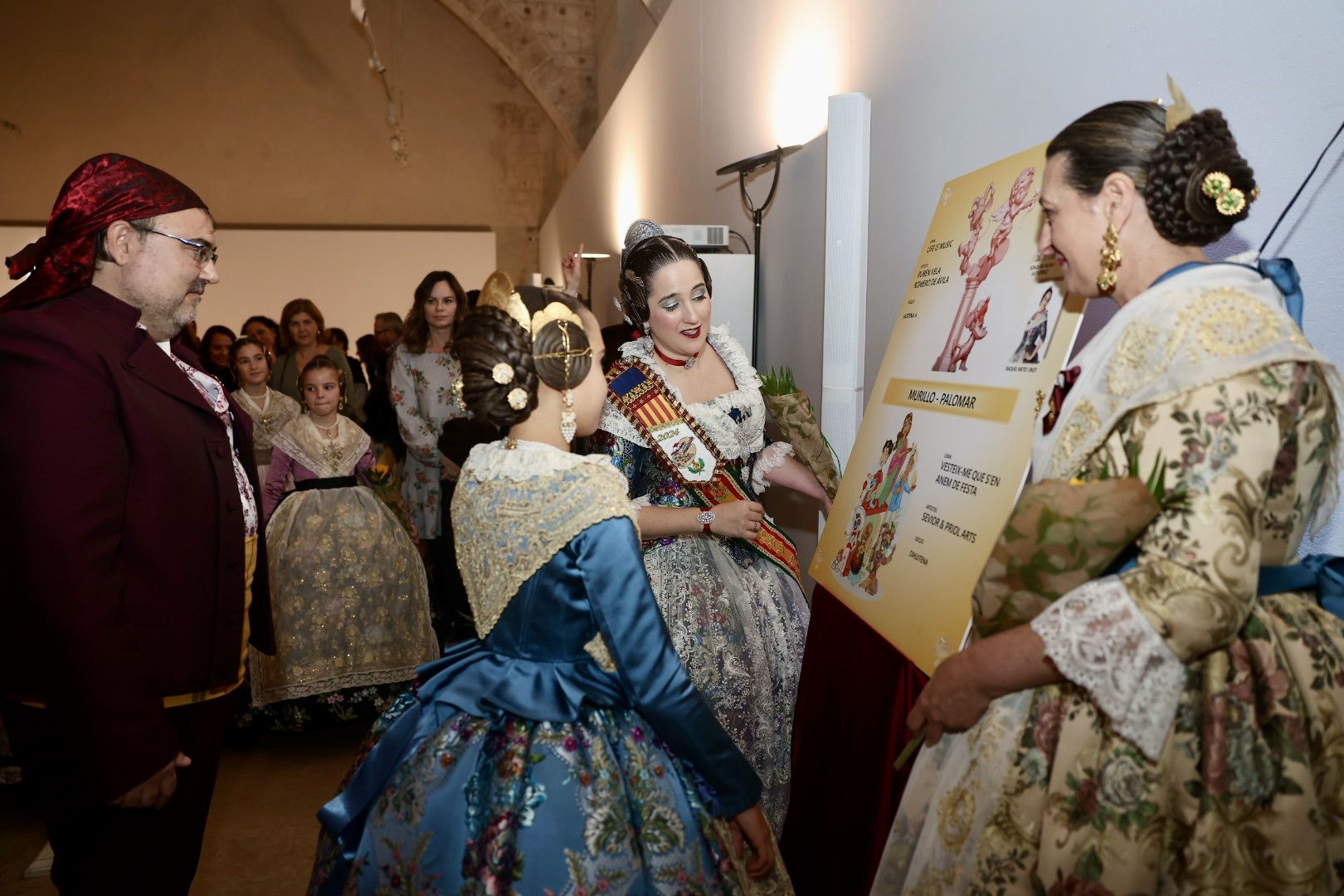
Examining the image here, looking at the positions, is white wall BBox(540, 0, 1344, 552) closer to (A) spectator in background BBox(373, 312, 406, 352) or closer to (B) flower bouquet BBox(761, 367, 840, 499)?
(B) flower bouquet BBox(761, 367, 840, 499)

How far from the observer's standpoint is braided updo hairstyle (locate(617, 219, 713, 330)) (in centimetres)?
237

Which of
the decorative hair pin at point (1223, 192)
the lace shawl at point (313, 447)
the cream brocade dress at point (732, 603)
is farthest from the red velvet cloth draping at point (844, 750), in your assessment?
the lace shawl at point (313, 447)

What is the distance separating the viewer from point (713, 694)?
2207 millimetres

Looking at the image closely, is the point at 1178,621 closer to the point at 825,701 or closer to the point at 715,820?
the point at 715,820

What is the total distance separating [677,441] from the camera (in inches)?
91.5

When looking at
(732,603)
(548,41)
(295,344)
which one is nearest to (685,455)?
(732,603)

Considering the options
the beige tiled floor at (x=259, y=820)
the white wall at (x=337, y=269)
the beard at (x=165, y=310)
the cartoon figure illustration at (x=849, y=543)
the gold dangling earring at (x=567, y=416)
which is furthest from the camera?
the white wall at (x=337, y=269)

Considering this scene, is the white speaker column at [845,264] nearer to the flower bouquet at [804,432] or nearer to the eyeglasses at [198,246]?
the flower bouquet at [804,432]

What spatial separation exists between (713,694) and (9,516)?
145 cm

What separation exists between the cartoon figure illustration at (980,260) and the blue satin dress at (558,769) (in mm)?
713

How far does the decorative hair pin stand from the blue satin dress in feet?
2.84

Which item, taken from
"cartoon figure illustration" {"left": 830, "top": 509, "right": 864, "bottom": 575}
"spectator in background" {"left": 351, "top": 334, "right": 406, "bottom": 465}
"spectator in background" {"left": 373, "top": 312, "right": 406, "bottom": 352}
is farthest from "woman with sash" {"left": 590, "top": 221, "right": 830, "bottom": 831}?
"spectator in background" {"left": 373, "top": 312, "right": 406, "bottom": 352}

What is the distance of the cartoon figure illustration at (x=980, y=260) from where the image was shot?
5.22ft

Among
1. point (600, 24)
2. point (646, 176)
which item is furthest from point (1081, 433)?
point (600, 24)
